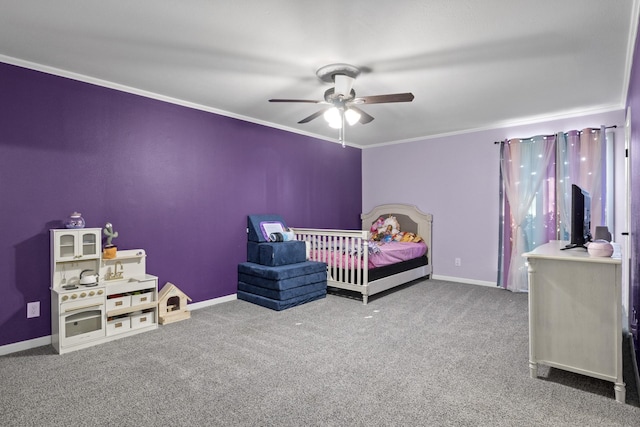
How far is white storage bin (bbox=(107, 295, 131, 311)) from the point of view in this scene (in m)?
2.87

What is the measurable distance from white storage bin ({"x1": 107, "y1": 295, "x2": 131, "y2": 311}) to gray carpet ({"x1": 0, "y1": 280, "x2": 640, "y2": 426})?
1.01 ft

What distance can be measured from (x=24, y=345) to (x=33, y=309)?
275 mm

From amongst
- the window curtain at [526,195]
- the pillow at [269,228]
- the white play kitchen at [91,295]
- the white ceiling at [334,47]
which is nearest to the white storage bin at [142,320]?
the white play kitchen at [91,295]

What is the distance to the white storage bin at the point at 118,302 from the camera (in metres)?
2.87

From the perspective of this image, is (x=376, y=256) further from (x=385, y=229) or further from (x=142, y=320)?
(x=142, y=320)

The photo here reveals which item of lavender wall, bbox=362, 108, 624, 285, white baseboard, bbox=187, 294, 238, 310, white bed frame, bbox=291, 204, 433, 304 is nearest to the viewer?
white baseboard, bbox=187, 294, 238, 310

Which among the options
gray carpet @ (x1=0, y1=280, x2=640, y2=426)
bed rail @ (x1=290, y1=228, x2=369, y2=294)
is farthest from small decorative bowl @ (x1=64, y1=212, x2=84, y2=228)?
bed rail @ (x1=290, y1=228, x2=369, y2=294)

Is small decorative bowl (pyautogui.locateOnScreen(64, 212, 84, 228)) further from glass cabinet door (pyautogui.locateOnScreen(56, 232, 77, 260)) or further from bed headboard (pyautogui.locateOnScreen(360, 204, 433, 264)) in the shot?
bed headboard (pyautogui.locateOnScreen(360, 204, 433, 264))

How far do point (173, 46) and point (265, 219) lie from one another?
2363mm

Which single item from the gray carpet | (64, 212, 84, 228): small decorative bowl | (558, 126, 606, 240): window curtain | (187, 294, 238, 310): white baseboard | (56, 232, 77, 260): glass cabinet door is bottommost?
the gray carpet

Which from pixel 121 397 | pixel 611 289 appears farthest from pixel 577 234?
pixel 121 397

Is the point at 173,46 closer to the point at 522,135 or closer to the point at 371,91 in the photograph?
the point at 371,91

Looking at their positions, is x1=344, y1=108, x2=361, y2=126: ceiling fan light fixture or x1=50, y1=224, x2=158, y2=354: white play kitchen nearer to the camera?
x1=50, y1=224, x2=158, y2=354: white play kitchen

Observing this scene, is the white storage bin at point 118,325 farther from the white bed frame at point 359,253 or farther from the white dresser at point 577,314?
the white dresser at point 577,314
